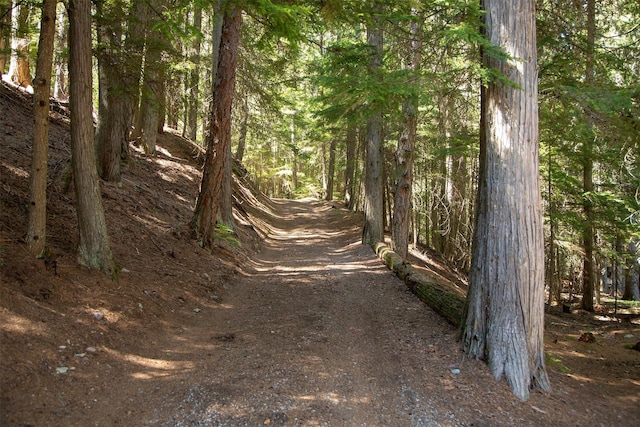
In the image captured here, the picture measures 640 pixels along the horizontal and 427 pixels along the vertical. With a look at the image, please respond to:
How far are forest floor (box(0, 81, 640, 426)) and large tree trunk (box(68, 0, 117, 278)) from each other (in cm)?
34

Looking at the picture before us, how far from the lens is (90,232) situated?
6.39 metres

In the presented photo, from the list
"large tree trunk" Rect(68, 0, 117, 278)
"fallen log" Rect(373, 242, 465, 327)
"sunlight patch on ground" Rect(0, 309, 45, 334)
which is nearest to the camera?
"sunlight patch on ground" Rect(0, 309, 45, 334)

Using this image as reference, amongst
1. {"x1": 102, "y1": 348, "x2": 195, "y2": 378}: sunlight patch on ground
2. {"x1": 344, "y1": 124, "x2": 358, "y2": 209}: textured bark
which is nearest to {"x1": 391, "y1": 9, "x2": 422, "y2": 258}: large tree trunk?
{"x1": 344, "y1": 124, "x2": 358, "y2": 209}: textured bark

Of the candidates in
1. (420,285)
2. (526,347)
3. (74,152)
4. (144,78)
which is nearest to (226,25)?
(144,78)

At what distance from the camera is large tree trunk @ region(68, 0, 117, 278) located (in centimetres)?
603

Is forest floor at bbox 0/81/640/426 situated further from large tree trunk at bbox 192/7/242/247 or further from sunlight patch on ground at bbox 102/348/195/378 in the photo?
large tree trunk at bbox 192/7/242/247

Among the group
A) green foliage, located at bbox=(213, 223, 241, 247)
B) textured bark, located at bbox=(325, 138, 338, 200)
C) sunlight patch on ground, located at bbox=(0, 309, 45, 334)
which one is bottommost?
sunlight patch on ground, located at bbox=(0, 309, 45, 334)

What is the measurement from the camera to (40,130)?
5.70m

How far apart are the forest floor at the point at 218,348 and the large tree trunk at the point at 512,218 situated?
50 centimetres

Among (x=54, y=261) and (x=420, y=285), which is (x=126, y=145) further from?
(x=420, y=285)

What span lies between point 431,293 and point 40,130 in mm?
6915

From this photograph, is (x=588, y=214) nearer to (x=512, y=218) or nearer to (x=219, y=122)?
(x=512, y=218)

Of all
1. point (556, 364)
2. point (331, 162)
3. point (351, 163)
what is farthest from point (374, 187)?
point (331, 162)

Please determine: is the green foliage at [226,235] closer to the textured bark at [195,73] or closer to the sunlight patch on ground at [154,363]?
the textured bark at [195,73]
